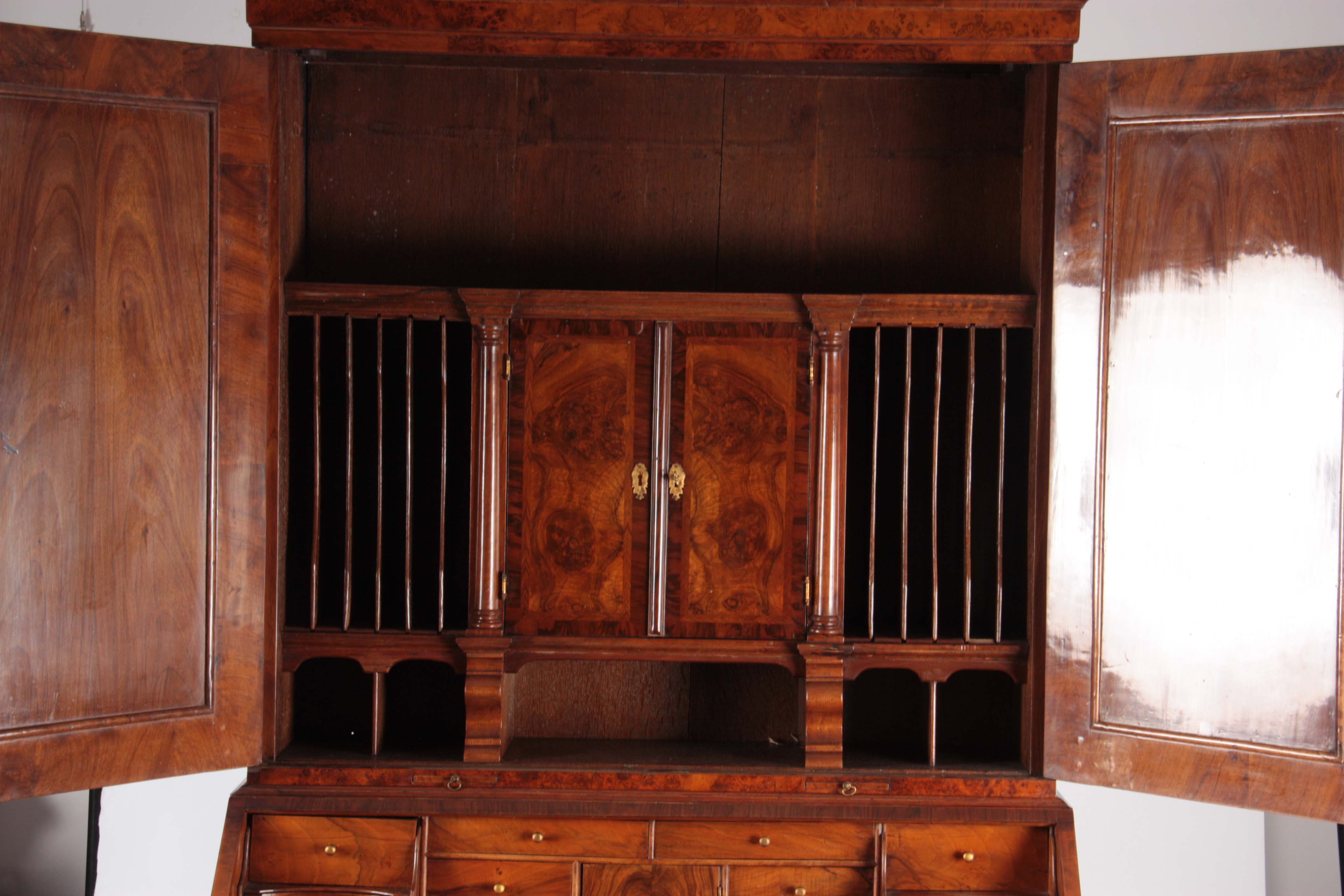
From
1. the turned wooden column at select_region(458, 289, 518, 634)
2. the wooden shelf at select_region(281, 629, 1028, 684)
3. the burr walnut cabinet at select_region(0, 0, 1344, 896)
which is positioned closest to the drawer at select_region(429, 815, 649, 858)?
the burr walnut cabinet at select_region(0, 0, 1344, 896)

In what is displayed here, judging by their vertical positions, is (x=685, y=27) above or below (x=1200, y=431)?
above

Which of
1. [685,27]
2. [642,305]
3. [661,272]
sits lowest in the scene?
[642,305]

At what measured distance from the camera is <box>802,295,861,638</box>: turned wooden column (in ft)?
7.79

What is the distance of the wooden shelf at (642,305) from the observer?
7.77 feet

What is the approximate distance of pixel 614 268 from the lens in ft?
9.02

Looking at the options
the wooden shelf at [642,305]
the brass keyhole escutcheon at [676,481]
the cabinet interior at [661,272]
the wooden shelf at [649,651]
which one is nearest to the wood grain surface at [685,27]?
the cabinet interior at [661,272]

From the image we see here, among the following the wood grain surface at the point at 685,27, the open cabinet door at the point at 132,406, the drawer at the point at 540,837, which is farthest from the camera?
the drawer at the point at 540,837

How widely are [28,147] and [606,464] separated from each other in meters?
1.44

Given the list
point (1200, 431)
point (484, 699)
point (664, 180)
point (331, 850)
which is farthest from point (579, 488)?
point (1200, 431)

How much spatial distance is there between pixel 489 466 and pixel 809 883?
1296 mm

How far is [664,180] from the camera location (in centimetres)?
275

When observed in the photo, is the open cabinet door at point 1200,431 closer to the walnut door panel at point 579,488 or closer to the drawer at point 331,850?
the walnut door panel at point 579,488

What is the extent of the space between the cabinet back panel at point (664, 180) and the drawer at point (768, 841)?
1.45 m

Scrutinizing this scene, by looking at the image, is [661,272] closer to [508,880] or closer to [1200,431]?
[1200,431]
